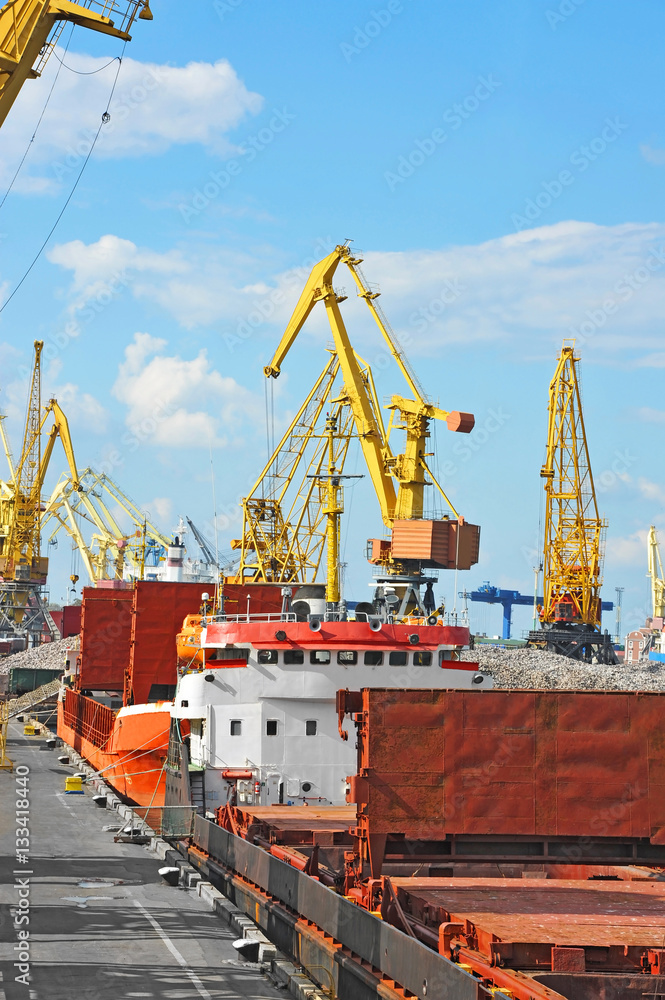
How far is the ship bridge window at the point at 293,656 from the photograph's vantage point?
2747cm

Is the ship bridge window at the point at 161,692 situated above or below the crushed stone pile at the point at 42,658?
below

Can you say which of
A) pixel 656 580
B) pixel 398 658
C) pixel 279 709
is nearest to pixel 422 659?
pixel 398 658

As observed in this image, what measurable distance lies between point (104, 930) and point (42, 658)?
100981 mm

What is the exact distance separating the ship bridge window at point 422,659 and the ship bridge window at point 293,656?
122 inches

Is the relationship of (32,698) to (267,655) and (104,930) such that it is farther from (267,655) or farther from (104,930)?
(104,930)

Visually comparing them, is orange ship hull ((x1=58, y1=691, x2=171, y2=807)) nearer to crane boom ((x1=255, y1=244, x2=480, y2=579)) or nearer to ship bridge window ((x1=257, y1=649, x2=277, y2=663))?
ship bridge window ((x1=257, y1=649, x2=277, y2=663))

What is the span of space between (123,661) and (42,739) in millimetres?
15463

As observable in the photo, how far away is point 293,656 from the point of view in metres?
27.5

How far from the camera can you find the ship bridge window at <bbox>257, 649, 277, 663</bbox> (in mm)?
27516

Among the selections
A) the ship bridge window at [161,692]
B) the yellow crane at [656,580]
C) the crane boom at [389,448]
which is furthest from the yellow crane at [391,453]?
the yellow crane at [656,580]

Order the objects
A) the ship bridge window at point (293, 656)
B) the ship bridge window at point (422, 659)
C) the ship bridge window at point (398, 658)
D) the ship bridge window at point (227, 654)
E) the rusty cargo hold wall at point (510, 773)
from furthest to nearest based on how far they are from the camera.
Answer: the ship bridge window at point (422, 659) → the ship bridge window at point (398, 658) → the ship bridge window at point (227, 654) → the ship bridge window at point (293, 656) → the rusty cargo hold wall at point (510, 773)

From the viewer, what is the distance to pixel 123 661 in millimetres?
50562

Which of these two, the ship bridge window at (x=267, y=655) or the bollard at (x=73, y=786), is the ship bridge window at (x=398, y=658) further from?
the bollard at (x=73, y=786)

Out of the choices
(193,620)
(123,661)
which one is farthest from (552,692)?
(123,661)
